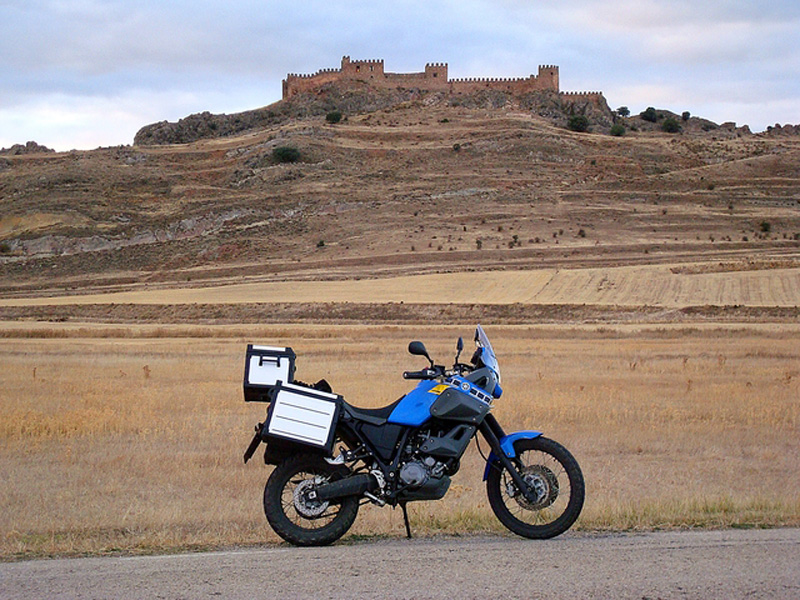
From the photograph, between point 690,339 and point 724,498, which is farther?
point 690,339

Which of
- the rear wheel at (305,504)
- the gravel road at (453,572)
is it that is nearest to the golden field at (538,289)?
the gravel road at (453,572)

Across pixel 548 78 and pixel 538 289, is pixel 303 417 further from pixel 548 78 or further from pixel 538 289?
pixel 548 78

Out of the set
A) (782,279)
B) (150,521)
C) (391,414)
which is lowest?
(150,521)

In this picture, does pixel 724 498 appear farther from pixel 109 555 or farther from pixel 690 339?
pixel 690 339

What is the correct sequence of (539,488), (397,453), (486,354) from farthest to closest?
1. (486,354)
2. (539,488)
3. (397,453)

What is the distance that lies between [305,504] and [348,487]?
1.39 feet

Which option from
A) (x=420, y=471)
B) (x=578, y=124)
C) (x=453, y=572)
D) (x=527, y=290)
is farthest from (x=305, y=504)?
(x=578, y=124)

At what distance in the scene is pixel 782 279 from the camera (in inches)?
2060

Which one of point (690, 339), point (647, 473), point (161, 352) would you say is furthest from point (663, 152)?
point (647, 473)

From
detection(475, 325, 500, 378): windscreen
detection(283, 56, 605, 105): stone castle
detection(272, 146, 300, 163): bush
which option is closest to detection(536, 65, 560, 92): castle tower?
detection(283, 56, 605, 105): stone castle

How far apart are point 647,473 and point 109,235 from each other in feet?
263

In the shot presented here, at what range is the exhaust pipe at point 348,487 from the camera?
7.93 m

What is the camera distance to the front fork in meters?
8.09

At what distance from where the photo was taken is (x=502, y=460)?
814cm
